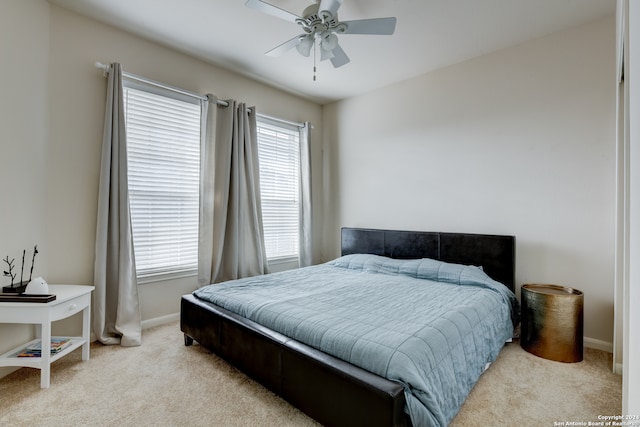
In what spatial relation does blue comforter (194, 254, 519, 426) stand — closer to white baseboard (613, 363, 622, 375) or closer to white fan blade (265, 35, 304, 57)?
white baseboard (613, 363, 622, 375)

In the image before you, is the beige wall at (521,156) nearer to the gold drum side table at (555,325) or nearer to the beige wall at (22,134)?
the gold drum side table at (555,325)

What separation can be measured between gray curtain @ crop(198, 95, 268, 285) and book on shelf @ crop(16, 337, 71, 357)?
1.23 meters

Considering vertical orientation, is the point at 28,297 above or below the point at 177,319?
above

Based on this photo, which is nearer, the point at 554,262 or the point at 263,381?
the point at 263,381

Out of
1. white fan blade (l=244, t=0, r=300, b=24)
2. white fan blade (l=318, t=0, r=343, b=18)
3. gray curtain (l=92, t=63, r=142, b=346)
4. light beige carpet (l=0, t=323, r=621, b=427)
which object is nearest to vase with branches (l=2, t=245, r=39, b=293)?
gray curtain (l=92, t=63, r=142, b=346)

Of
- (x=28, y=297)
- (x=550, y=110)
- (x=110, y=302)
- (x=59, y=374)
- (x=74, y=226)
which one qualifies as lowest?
(x=59, y=374)

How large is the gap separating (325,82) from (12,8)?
2.98 m

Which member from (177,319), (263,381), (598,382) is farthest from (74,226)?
(598,382)

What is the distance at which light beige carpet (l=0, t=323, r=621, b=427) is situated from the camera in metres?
1.78

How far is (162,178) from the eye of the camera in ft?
10.5

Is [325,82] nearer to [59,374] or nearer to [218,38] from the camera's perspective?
[218,38]

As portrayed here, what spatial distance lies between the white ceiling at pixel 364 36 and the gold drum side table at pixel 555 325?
240 centimetres

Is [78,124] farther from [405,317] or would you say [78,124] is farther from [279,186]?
[405,317]

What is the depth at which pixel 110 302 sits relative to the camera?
2.83 meters
